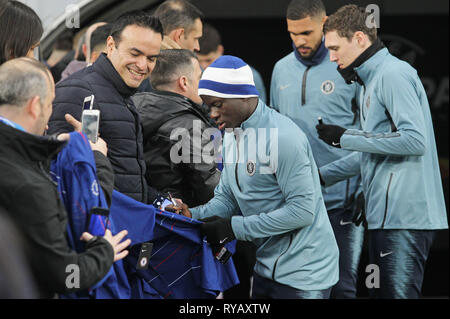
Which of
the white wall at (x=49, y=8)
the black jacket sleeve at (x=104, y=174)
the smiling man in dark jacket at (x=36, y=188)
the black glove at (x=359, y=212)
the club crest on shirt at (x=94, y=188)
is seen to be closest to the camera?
the smiling man in dark jacket at (x=36, y=188)

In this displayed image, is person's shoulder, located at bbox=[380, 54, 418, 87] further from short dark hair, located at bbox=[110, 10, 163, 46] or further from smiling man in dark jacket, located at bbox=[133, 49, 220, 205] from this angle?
short dark hair, located at bbox=[110, 10, 163, 46]

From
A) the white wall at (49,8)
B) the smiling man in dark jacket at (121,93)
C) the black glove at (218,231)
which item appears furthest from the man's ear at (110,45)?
the white wall at (49,8)

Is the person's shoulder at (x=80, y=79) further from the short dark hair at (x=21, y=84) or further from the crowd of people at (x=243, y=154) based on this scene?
the short dark hair at (x=21, y=84)

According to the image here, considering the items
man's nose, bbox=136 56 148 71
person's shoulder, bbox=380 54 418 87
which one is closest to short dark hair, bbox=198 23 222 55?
person's shoulder, bbox=380 54 418 87

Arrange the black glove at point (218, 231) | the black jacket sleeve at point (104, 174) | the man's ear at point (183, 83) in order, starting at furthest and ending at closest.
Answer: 1. the man's ear at point (183, 83)
2. the black glove at point (218, 231)
3. the black jacket sleeve at point (104, 174)

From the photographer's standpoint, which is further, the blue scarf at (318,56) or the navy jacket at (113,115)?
the blue scarf at (318,56)

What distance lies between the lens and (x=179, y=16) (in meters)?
4.58

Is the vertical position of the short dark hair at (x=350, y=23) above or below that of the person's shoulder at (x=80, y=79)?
above

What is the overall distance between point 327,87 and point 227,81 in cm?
143

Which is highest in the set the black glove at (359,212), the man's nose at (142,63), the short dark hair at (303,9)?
the short dark hair at (303,9)

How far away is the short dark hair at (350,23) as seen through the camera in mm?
3854

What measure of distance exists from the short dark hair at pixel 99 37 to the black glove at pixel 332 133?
4.75 ft

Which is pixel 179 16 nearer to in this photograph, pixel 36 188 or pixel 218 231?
pixel 218 231
